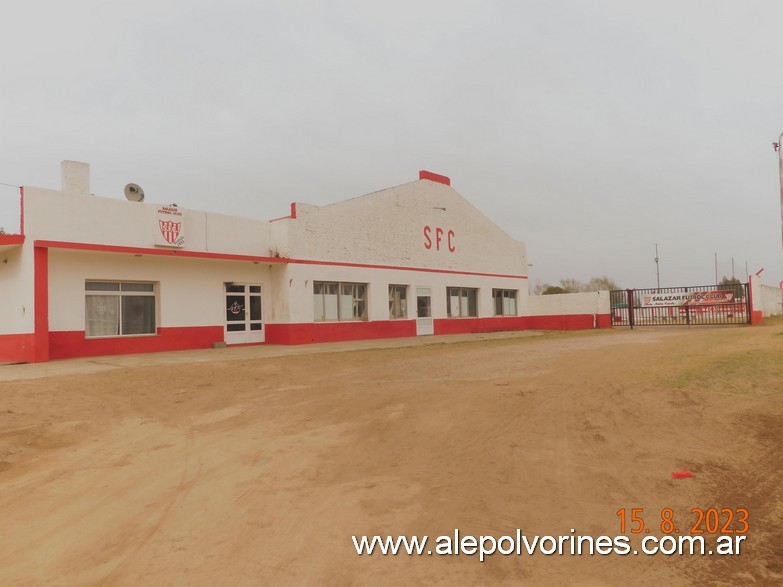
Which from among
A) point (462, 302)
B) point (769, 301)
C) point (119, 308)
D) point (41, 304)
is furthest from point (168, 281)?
point (769, 301)

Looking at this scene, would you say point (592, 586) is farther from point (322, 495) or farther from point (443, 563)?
point (322, 495)

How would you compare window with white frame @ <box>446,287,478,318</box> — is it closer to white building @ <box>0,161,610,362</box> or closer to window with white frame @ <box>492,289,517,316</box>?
white building @ <box>0,161,610,362</box>

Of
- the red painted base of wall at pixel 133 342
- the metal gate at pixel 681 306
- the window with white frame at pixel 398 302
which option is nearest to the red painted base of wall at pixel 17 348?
the red painted base of wall at pixel 133 342

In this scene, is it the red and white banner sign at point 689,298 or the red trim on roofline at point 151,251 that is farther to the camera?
the red and white banner sign at point 689,298

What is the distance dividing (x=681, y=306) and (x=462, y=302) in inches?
449

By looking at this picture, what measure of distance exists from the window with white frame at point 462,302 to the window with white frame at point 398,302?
314 cm

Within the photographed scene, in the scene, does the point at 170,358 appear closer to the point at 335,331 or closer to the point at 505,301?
the point at 335,331

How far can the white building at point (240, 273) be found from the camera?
49.2 ft

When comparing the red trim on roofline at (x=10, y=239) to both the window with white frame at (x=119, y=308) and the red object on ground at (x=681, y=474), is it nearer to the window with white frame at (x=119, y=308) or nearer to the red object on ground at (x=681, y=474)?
the window with white frame at (x=119, y=308)

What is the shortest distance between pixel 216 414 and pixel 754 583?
7.01m

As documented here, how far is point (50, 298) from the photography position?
14945 mm

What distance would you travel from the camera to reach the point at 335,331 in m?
21.3

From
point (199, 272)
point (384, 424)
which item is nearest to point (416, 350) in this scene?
point (199, 272)

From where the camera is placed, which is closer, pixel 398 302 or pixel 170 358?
pixel 170 358
